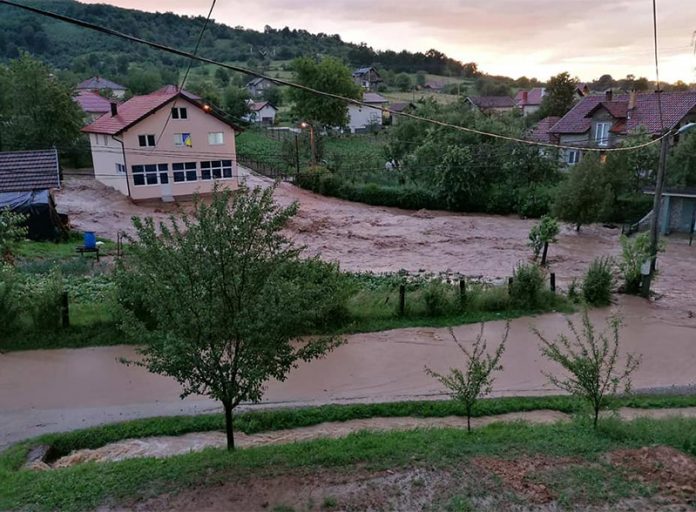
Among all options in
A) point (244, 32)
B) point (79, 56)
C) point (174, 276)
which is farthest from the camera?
point (79, 56)

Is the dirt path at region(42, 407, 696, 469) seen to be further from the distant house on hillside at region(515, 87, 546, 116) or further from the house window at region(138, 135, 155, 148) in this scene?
the distant house on hillside at region(515, 87, 546, 116)

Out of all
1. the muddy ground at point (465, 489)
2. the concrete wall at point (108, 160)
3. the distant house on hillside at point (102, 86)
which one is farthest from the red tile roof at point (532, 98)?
the muddy ground at point (465, 489)

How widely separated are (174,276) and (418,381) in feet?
19.6

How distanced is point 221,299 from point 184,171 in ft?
91.0

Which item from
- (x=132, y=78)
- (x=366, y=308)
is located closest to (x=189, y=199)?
(x=366, y=308)

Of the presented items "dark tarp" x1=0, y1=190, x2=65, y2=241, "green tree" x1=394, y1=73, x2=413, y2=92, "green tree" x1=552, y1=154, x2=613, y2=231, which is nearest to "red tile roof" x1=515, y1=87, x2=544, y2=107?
"green tree" x1=394, y1=73, x2=413, y2=92

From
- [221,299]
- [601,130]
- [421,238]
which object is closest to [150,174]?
[421,238]

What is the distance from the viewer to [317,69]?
5506cm

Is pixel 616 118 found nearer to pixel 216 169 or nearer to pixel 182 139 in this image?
pixel 216 169

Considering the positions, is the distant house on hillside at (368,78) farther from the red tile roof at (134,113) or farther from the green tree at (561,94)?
the red tile roof at (134,113)

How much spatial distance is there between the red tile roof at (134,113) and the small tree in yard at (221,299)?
992 inches

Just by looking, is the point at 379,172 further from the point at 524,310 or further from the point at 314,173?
the point at 524,310

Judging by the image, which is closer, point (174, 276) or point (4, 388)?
point (174, 276)

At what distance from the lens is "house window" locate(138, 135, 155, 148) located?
3072 cm
